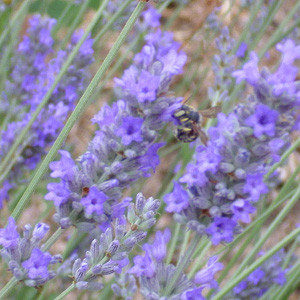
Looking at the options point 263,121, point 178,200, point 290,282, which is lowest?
point 290,282

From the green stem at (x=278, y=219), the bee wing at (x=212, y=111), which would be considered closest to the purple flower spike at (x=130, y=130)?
the bee wing at (x=212, y=111)

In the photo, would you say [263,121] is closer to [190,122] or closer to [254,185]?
[254,185]

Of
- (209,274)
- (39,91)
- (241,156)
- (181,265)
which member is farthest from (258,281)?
(39,91)

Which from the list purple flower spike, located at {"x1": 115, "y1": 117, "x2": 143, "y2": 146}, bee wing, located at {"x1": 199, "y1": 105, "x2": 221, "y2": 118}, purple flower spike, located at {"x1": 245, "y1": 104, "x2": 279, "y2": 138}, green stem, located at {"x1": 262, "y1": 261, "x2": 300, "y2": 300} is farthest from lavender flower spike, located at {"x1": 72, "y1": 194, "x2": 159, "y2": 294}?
green stem, located at {"x1": 262, "y1": 261, "x2": 300, "y2": 300}

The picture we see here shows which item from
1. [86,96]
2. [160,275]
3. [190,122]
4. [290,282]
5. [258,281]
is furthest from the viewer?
[258,281]

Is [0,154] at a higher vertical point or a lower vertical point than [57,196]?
lower

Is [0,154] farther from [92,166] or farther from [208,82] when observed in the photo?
[208,82]

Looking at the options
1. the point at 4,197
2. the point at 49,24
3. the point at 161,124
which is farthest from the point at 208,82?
the point at 161,124

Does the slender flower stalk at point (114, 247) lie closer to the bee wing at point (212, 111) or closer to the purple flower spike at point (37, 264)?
the purple flower spike at point (37, 264)
